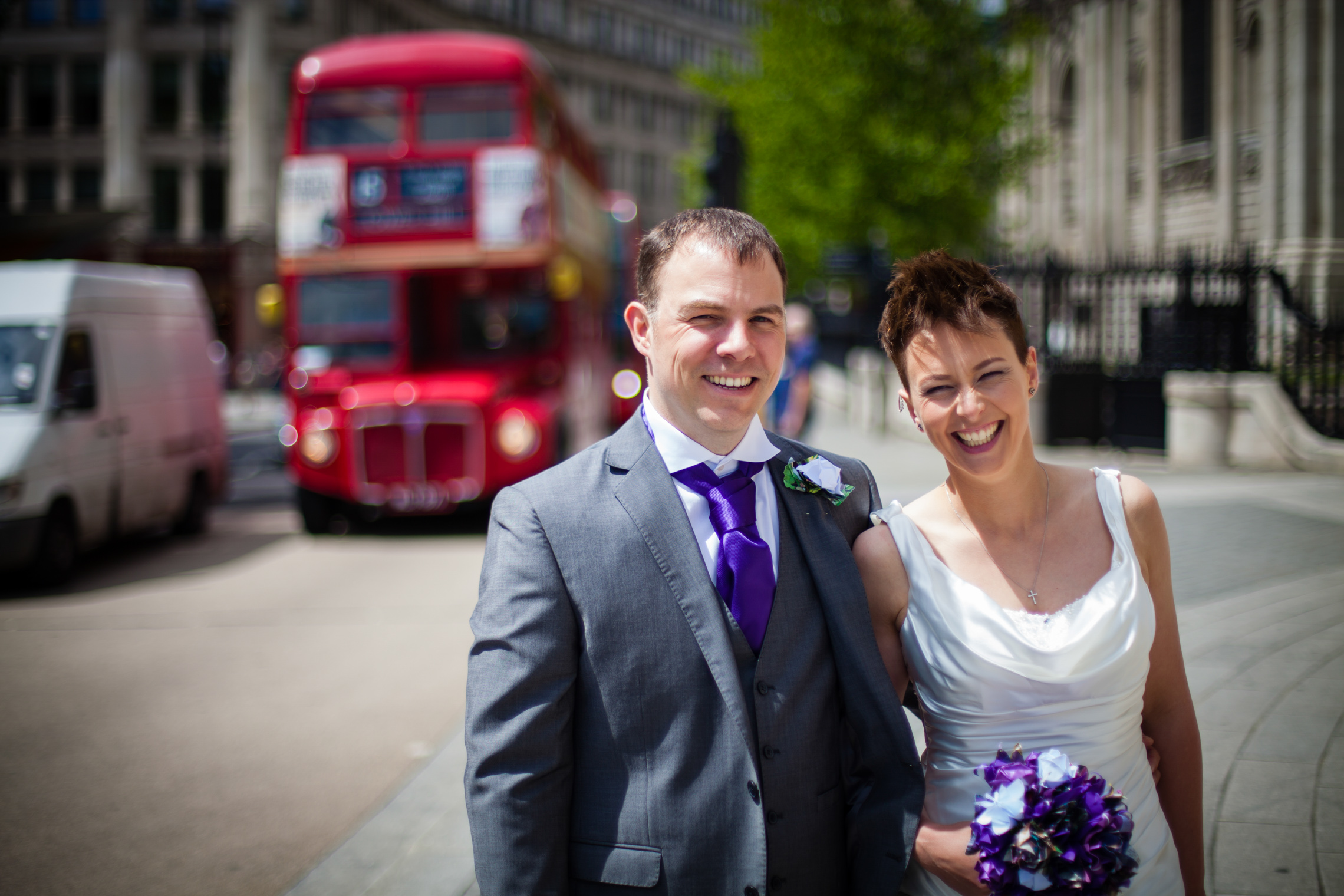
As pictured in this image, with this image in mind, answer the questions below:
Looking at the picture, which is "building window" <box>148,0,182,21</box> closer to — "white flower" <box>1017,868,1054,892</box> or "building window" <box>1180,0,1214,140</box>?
"building window" <box>1180,0,1214,140</box>

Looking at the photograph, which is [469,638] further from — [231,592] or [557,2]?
[557,2]

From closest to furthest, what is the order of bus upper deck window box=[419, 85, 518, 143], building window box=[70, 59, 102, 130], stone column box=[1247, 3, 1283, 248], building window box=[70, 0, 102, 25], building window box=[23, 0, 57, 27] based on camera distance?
bus upper deck window box=[419, 85, 518, 143]
stone column box=[1247, 3, 1283, 248]
building window box=[23, 0, 57, 27]
building window box=[70, 0, 102, 25]
building window box=[70, 59, 102, 130]

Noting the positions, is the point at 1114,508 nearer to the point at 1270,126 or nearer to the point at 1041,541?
the point at 1041,541

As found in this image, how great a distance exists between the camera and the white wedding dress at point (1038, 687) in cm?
198

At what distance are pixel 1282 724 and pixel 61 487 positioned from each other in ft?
27.7

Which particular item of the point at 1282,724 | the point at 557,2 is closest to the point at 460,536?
the point at 1282,724

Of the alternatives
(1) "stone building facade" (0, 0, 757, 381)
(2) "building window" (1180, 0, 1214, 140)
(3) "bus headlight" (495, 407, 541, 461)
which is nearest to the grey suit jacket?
(3) "bus headlight" (495, 407, 541, 461)

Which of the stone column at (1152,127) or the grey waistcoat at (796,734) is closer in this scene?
the grey waistcoat at (796,734)

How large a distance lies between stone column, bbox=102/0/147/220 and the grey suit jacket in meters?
41.1

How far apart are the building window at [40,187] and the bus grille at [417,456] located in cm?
3472

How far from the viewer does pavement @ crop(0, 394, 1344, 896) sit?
363 cm

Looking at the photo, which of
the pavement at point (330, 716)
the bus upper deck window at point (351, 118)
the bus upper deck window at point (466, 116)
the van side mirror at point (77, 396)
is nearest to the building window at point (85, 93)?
the bus upper deck window at point (351, 118)

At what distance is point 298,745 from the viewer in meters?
4.98

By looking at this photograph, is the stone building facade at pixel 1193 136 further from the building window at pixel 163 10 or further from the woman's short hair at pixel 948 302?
the building window at pixel 163 10
